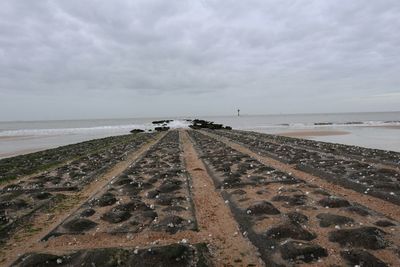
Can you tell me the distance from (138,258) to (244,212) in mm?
2946

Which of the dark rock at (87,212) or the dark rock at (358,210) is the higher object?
the dark rock at (358,210)

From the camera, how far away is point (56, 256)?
16.9ft

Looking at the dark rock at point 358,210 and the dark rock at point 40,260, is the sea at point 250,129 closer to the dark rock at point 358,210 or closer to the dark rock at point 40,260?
the dark rock at point 358,210

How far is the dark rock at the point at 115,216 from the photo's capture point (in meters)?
7.00

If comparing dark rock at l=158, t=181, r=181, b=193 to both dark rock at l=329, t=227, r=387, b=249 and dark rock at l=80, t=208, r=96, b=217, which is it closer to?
dark rock at l=80, t=208, r=96, b=217

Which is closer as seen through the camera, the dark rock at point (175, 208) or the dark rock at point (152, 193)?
the dark rock at point (175, 208)

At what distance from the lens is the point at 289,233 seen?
5.83m

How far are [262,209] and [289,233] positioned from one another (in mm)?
1386

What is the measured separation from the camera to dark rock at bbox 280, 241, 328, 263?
16.3 feet

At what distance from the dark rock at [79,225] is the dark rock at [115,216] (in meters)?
0.33

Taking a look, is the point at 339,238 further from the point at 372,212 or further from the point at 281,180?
the point at 281,180

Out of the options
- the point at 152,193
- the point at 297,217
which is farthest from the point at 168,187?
the point at 297,217

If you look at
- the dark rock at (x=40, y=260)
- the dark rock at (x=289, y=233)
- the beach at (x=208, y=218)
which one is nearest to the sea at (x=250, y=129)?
the beach at (x=208, y=218)

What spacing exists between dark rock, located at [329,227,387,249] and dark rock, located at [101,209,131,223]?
4.19m
